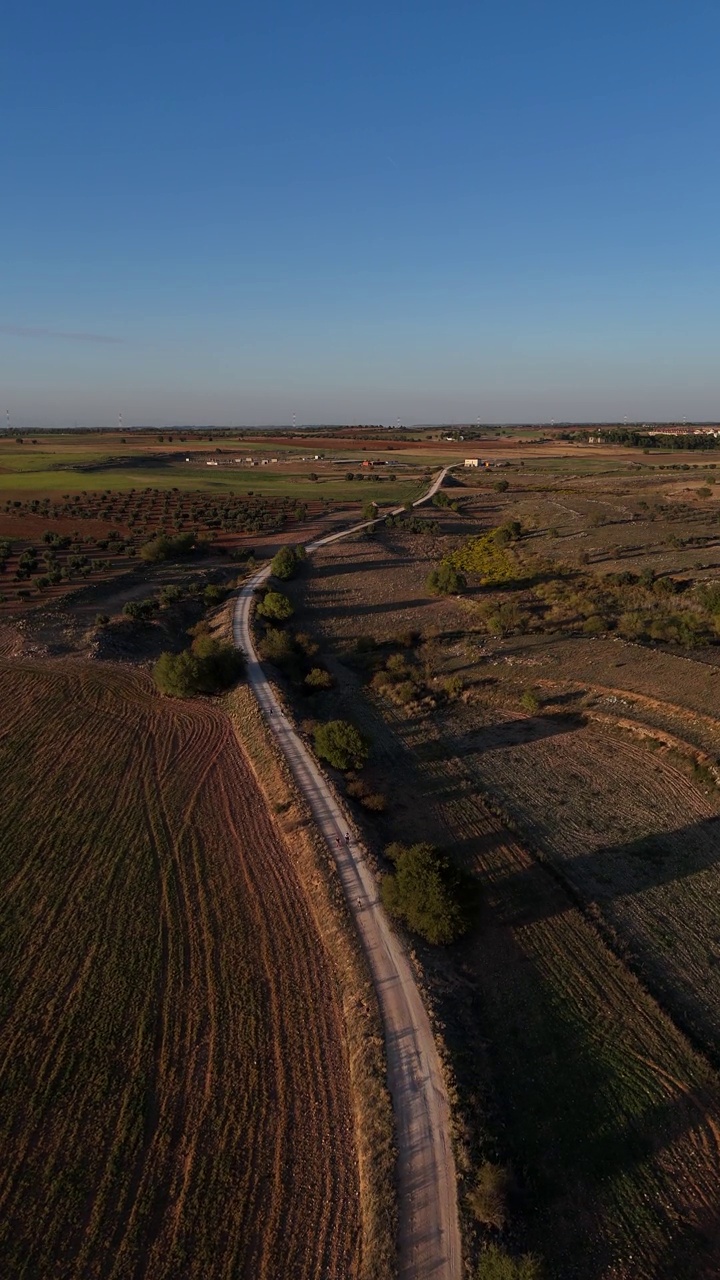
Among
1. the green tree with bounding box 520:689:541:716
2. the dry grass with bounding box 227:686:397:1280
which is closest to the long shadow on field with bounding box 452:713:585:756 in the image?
the green tree with bounding box 520:689:541:716

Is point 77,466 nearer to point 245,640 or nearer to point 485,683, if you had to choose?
point 245,640

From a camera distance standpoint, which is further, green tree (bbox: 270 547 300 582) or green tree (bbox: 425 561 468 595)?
green tree (bbox: 270 547 300 582)

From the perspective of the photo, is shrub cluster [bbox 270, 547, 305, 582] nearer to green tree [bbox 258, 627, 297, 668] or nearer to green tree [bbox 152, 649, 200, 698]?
green tree [bbox 258, 627, 297, 668]

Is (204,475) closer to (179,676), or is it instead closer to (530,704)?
(179,676)

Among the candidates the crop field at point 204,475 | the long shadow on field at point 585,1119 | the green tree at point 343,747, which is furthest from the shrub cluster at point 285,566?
the crop field at point 204,475

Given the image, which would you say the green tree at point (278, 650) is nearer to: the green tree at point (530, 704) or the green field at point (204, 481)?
the green tree at point (530, 704)

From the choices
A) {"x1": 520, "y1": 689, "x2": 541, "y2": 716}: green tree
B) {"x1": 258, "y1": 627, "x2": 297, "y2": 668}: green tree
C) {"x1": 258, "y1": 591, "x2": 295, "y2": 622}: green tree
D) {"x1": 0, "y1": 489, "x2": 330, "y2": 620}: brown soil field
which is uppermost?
{"x1": 0, "y1": 489, "x2": 330, "y2": 620}: brown soil field
